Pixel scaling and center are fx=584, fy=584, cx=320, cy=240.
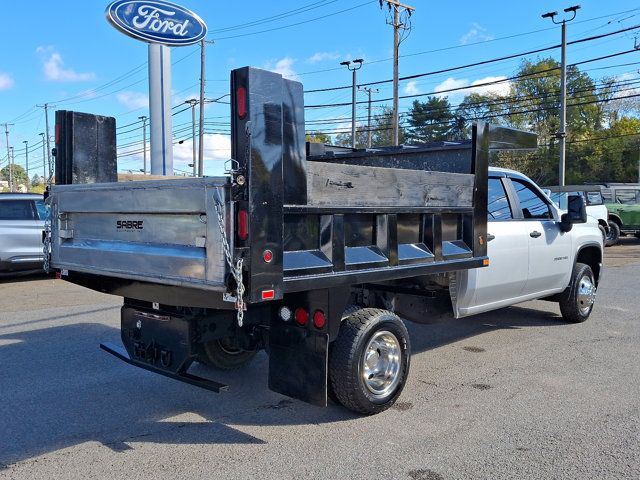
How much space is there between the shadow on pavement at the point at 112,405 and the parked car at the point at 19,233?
5425 millimetres

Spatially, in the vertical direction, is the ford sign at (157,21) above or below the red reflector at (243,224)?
above

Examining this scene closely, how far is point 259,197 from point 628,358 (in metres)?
4.81

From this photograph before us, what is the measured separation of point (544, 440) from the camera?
13.4 feet

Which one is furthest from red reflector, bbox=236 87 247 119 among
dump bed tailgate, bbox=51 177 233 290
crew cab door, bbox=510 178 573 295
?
crew cab door, bbox=510 178 573 295

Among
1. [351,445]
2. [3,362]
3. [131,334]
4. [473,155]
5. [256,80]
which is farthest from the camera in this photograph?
[3,362]

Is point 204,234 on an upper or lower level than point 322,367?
upper

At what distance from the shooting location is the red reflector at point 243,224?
3359mm

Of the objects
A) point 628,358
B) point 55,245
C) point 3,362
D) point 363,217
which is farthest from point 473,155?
point 3,362

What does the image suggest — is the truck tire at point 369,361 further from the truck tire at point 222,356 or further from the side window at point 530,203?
the side window at point 530,203

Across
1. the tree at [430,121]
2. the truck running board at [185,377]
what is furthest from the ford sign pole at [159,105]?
the tree at [430,121]

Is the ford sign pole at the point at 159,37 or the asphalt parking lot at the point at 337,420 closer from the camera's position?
the asphalt parking lot at the point at 337,420

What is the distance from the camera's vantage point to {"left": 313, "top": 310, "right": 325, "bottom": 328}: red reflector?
4.06 m

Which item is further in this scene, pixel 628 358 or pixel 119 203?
pixel 628 358

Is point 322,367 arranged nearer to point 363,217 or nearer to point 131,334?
point 363,217
